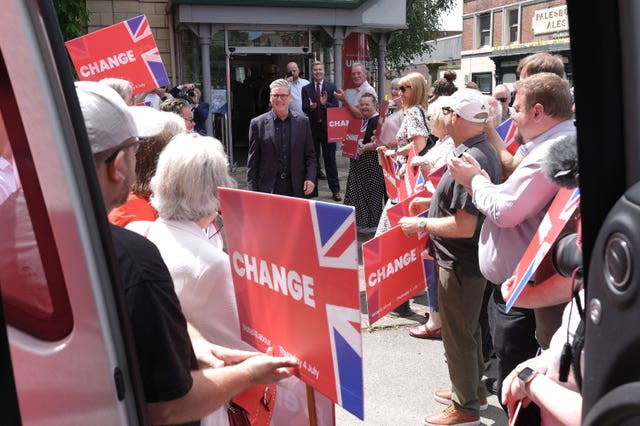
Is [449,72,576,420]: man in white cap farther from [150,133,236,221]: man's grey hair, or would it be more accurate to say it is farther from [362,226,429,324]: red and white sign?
[150,133,236,221]: man's grey hair

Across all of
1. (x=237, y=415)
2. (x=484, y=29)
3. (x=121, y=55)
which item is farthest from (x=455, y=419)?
(x=484, y=29)

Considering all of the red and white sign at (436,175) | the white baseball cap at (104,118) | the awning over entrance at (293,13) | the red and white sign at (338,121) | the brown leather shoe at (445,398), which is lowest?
the brown leather shoe at (445,398)

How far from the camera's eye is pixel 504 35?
43.7 m

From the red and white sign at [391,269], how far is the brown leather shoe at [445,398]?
2.16 feet

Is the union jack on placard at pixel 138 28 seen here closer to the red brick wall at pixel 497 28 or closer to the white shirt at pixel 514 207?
the white shirt at pixel 514 207

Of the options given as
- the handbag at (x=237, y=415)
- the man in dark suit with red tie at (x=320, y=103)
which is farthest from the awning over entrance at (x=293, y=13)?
the handbag at (x=237, y=415)

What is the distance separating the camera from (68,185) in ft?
3.85

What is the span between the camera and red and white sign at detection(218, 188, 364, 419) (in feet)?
5.71

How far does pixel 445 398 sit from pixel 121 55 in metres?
3.87

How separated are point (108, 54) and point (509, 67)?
1520 inches

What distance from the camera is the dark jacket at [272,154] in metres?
6.52

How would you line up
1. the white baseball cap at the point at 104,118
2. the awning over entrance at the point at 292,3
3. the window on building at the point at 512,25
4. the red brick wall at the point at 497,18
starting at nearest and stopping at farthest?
the white baseball cap at the point at 104,118
the awning over entrance at the point at 292,3
the red brick wall at the point at 497,18
the window on building at the point at 512,25

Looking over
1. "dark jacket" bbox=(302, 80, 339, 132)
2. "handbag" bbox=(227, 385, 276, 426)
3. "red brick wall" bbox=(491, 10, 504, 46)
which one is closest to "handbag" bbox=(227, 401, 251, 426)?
"handbag" bbox=(227, 385, 276, 426)

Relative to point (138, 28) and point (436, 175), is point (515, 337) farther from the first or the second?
point (138, 28)
